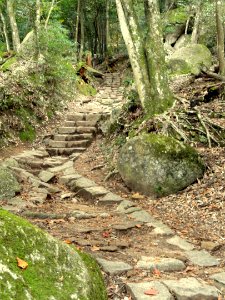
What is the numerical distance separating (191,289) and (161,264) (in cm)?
59

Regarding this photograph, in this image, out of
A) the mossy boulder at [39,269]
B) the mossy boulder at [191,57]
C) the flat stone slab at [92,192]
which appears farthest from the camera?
the mossy boulder at [191,57]

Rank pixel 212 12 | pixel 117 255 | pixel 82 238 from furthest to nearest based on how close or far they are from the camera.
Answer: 1. pixel 212 12
2. pixel 82 238
3. pixel 117 255

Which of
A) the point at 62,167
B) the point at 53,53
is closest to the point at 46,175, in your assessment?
the point at 62,167

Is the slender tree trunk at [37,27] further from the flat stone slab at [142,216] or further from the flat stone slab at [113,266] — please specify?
the flat stone slab at [113,266]

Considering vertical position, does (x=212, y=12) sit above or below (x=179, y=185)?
above

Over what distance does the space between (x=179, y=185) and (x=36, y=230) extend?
14.3 ft

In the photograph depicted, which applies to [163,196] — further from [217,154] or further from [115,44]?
[115,44]

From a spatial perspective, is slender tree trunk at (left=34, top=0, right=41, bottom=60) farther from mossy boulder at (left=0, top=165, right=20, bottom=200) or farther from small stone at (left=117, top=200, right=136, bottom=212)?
small stone at (left=117, top=200, right=136, bottom=212)

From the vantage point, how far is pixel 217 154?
24.1 ft

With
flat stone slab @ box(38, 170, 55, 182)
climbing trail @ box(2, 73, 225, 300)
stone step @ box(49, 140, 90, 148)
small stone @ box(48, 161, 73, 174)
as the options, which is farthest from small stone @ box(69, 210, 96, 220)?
stone step @ box(49, 140, 90, 148)

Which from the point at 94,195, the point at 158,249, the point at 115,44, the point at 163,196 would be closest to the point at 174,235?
the point at 158,249

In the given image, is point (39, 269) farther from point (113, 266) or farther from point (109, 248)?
point (109, 248)

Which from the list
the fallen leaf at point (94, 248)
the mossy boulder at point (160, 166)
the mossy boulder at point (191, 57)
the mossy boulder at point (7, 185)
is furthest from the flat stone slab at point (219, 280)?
the mossy boulder at point (191, 57)

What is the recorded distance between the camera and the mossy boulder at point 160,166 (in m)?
6.73
